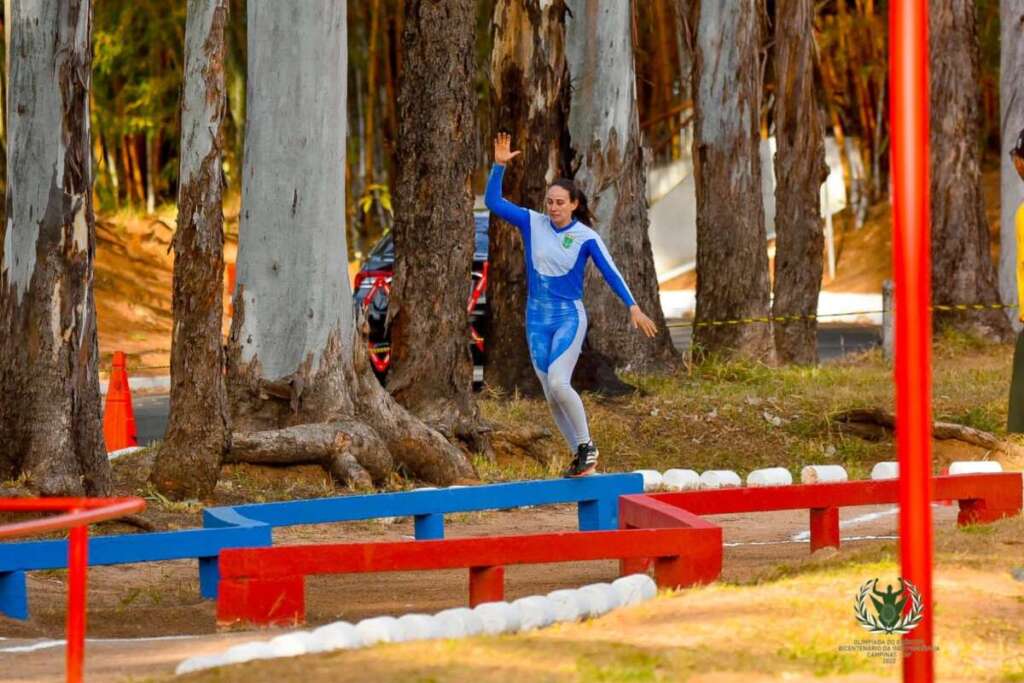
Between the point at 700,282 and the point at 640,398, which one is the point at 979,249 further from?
the point at 640,398

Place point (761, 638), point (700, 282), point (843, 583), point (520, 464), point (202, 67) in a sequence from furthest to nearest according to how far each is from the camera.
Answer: point (700, 282) → point (520, 464) → point (202, 67) → point (843, 583) → point (761, 638)

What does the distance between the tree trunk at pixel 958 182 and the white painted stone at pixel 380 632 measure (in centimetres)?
1844

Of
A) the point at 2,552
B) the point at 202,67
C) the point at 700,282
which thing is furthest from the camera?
the point at 700,282

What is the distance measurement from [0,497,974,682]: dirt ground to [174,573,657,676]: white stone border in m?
0.38

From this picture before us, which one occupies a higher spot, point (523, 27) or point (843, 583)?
point (523, 27)

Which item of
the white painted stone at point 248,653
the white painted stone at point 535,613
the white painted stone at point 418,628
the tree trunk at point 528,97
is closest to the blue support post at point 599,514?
the white painted stone at point 535,613

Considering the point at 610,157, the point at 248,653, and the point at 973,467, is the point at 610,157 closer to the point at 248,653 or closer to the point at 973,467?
the point at 973,467

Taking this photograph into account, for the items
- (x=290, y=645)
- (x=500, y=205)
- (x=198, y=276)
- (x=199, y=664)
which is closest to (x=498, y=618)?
(x=290, y=645)

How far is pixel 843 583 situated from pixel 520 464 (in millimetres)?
7310

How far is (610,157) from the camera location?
19.7 metres

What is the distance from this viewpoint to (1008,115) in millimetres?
24844

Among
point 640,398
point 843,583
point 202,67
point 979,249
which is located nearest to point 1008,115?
point 979,249

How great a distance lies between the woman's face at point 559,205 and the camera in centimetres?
1177

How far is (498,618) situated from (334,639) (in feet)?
2.18
